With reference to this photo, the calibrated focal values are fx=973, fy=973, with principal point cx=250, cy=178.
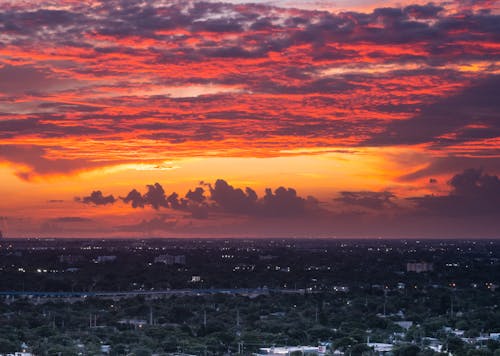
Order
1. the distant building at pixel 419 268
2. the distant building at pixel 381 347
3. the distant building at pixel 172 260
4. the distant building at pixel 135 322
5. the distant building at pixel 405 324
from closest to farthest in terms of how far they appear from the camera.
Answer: the distant building at pixel 381 347
the distant building at pixel 405 324
the distant building at pixel 135 322
the distant building at pixel 419 268
the distant building at pixel 172 260

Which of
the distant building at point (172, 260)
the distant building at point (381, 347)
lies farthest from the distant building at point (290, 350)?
the distant building at point (172, 260)

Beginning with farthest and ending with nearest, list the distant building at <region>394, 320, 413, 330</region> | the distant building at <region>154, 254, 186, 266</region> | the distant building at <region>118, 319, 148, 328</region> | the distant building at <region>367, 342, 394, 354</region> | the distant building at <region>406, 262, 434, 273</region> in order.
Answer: the distant building at <region>154, 254, 186, 266</region>
the distant building at <region>406, 262, 434, 273</region>
the distant building at <region>118, 319, 148, 328</region>
the distant building at <region>394, 320, 413, 330</region>
the distant building at <region>367, 342, 394, 354</region>

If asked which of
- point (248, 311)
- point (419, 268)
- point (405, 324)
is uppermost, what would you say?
point (419, 268)

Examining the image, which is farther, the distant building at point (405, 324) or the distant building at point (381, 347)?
the distant building at point (405, 324)

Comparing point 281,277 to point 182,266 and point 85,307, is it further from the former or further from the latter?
point 85,307

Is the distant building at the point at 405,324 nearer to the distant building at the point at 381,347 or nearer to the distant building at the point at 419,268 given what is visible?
the distant building at the point at 381,347

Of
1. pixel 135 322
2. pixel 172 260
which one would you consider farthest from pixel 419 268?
pixel 135 322

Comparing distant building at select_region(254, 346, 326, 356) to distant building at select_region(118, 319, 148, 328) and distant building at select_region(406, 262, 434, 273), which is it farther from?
distant building at select_region(406, 262, 434, 273)

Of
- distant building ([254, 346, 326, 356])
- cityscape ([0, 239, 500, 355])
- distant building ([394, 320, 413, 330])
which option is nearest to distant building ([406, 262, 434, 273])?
cityscape ([0, 239, 500, 355])

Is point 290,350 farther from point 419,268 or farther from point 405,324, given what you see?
point 419,268

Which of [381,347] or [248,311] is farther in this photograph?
[248,311]

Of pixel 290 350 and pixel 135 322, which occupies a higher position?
pixel 290 350
